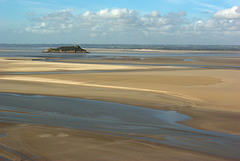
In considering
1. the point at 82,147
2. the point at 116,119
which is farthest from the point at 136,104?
the point at 82,147

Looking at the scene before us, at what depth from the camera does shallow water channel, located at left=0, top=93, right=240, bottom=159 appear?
908 centimetres

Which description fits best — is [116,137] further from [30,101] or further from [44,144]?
[30,101]

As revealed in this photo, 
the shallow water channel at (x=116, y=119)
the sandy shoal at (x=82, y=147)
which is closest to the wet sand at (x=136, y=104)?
the sandy shoal at (x=82, y=147)

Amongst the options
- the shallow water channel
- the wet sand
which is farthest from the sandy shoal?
the shallow water channel

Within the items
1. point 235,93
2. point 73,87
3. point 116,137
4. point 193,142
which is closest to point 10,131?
point 116,137

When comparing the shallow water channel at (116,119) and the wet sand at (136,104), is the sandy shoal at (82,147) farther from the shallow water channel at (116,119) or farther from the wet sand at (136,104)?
the shallow water channel at (116,119)

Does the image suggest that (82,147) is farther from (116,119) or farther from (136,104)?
(136,104)

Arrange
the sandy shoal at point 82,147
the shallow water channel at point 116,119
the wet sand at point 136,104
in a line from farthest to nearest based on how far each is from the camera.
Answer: the shallow water channel at point 116,119 < the wet sand at point 136,104 < the sandy shoal at point 82,147

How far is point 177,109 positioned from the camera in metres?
14.0

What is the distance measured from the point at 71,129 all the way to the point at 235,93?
1245 centimetres

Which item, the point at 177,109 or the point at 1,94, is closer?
the point at 177,109

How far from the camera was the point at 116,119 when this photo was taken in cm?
1202

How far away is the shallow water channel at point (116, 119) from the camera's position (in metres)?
9.08

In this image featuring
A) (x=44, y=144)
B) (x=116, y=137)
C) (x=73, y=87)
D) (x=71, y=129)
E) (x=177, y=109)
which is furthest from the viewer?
(x=73, y=87)
